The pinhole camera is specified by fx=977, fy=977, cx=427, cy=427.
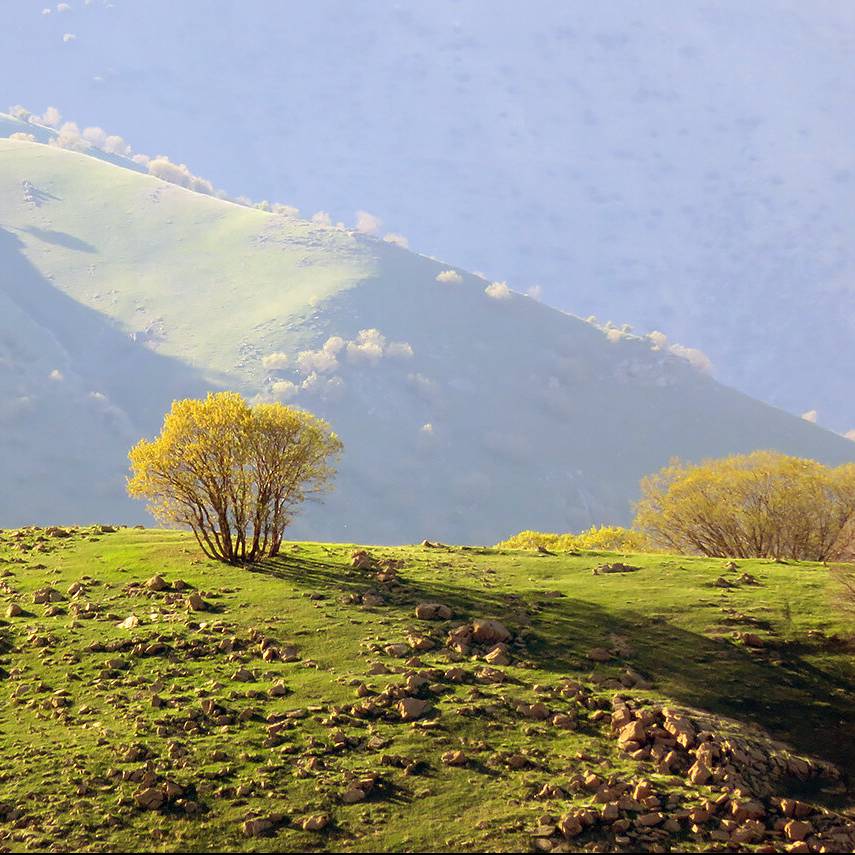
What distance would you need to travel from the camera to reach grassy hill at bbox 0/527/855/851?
67.6 feet

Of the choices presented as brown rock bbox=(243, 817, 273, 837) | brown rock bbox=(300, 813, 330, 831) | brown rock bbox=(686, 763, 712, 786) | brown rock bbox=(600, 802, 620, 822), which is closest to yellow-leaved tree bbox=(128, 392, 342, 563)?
brown rock bbox=(243, 817, 273, 837)

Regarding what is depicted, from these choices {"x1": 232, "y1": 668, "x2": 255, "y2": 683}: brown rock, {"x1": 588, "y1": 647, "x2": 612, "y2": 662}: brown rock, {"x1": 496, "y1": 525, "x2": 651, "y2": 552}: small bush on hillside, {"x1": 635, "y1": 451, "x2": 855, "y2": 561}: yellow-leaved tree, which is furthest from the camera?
{"x1": 496, "y1": 525, "x2": 651, "y2": 552}: small bush on hillside

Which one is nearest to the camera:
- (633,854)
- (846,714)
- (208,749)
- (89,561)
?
(633,854)

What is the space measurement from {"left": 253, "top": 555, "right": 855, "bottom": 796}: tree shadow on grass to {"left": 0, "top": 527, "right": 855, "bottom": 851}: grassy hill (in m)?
0.09

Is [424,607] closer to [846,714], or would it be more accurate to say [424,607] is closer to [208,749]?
[208,749]

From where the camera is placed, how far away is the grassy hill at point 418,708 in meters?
20.6

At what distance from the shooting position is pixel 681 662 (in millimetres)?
28922

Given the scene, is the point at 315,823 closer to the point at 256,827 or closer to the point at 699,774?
the point at 256,827

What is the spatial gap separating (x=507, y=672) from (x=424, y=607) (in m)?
4.69

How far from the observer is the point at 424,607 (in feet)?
103

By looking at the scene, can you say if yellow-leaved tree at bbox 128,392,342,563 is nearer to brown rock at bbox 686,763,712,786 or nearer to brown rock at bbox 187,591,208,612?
brown rock at bbox 187,591,208,612

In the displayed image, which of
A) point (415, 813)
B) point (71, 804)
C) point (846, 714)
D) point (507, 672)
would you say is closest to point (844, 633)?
point (846, 714)

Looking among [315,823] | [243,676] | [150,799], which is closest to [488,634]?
[243,676]

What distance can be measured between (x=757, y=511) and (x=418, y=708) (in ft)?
121
